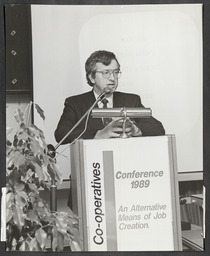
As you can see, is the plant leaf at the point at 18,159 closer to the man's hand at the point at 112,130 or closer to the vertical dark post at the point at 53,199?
the vertical dark post at the point at 53,199

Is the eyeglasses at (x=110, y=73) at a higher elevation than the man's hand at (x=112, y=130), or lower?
higher

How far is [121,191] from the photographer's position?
5.20 ft

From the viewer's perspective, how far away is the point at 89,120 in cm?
161

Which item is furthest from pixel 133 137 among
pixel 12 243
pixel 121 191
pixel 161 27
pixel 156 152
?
pixel 12 243

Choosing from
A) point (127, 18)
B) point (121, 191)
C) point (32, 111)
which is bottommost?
point (121, 191)

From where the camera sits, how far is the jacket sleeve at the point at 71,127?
5.26ft

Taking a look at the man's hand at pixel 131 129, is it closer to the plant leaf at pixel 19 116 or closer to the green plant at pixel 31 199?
the green plant at pixel 31 199

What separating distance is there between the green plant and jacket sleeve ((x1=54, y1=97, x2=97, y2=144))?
8cm

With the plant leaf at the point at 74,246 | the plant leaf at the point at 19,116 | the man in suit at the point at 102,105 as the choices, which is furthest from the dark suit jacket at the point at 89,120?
the plant leaf at the point at 74,246

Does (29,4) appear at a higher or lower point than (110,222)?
higher

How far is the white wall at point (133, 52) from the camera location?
1.62 meters

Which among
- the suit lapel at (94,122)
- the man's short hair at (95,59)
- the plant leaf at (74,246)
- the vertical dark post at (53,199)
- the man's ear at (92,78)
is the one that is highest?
the man's short hair at (95,59)

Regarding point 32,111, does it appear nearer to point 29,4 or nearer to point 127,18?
point 29,4

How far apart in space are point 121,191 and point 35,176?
1.21 ft
